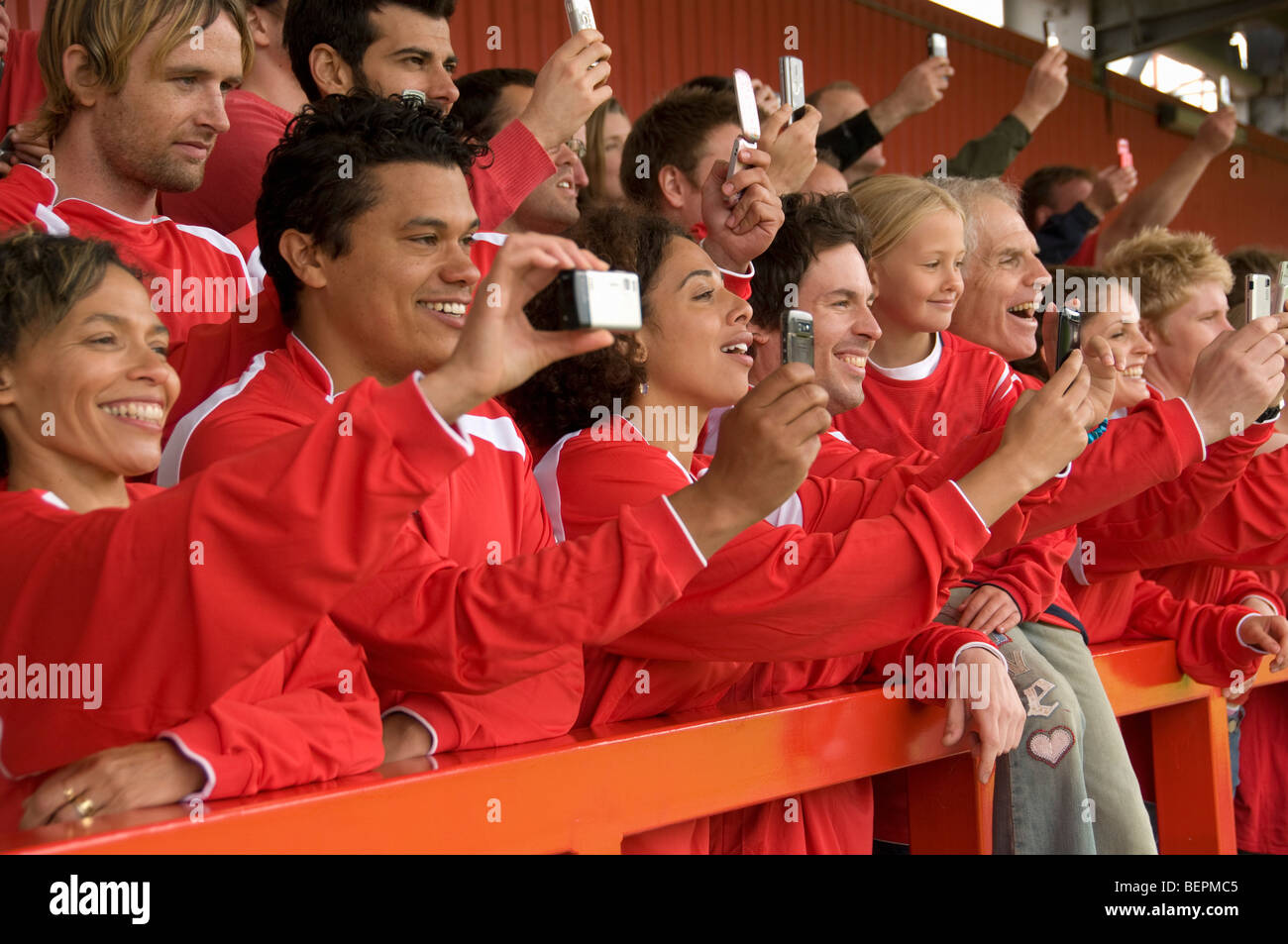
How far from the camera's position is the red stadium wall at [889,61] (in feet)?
20.7

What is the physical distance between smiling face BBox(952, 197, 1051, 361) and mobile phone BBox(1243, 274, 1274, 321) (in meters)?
0.47

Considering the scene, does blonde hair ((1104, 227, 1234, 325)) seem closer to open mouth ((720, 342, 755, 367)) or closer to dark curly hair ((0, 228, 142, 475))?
open mouth ((720, 342, 755, 367))

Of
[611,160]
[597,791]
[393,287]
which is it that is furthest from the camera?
[611,160]

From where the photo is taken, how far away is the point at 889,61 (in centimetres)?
837

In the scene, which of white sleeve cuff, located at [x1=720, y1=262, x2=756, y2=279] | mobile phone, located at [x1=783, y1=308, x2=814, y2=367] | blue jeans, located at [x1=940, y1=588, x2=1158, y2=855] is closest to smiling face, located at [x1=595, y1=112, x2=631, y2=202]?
white sleeve cuff, located at [x1=720, y1=262, x2=756, y2=279]

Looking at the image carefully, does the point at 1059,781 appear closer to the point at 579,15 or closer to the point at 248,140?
the point at 579,15

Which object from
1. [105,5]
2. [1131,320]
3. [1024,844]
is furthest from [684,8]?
[1024,844]

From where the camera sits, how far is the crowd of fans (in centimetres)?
118

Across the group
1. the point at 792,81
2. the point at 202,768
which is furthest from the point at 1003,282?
the point at 202,768

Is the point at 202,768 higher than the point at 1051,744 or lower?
higher

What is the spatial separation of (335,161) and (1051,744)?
132cm

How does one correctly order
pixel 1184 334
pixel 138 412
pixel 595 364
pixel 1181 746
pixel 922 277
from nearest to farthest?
1. pixel 138 412
2. pixel 595 364
3. pixel 922 277
4. pixel 1181 746
5. pixel 1184 334

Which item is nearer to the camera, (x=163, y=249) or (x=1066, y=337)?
(x=1066, y=337)

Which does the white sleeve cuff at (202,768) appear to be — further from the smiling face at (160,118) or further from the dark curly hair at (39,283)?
the smiling face at (160,118)
